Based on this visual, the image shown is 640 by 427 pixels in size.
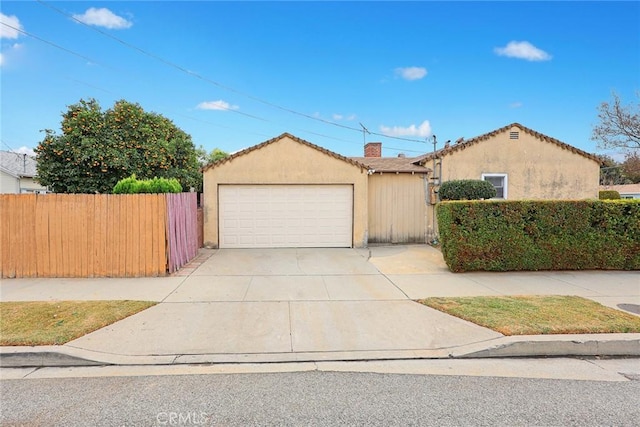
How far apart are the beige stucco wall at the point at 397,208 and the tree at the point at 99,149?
886 cm

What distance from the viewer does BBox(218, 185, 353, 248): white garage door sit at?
11.5m

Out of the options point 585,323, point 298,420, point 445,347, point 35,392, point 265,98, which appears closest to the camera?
point 298,420

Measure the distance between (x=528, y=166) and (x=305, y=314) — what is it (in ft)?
39.1

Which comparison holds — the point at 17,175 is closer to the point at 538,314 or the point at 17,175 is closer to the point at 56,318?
the point at 56,318

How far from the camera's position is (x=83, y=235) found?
7.50m

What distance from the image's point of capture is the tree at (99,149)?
40.0 ft

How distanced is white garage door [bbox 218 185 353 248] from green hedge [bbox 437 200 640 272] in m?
4.37

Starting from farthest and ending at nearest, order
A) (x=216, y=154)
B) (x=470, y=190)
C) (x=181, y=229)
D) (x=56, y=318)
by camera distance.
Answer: (x=216, y=154), (x=470, y=190), (x=181, y=229), (x=56, y=318)

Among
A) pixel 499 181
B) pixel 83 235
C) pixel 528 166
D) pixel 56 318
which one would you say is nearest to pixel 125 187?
pixel 83 235

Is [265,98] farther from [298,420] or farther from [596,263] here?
[298,420]

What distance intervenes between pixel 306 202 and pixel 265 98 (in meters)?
11.0

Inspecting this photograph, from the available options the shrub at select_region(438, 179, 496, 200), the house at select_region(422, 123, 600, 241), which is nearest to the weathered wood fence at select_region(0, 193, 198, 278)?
the shrub at select_region(438, 179, 496, 200)

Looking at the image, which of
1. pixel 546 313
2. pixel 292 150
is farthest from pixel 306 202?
pixel 546 313

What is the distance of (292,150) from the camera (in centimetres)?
1159
